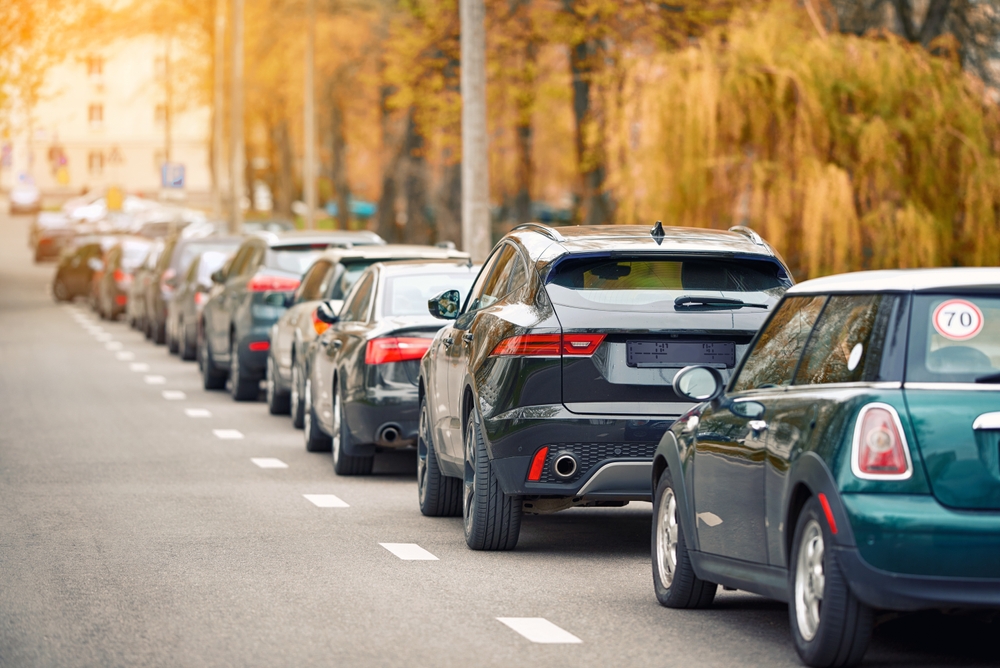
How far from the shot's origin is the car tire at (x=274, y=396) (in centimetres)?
1914

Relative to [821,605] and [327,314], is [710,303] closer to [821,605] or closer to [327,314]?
[821,605]

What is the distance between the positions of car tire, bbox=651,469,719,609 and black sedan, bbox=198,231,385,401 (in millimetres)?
10956

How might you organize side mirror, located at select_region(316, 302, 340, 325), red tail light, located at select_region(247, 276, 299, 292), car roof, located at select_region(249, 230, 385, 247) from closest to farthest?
1. side mirror, located at select_region(316, 302, 340, 325)
2. red tail light, located at select_region(247, 276, 299, 292)
3. car roof, located at select_region(249, 230, 385, 247)

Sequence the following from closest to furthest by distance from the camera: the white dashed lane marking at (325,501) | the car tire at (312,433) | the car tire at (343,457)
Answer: the white dashed lane marking at (325,501) < the car tire at (343,457) < the car tire at (312,433)

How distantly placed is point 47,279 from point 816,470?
180 ft

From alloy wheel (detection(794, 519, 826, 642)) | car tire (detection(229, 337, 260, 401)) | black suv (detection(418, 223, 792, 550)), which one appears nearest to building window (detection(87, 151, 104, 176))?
car tire (detection(229, 337, 260, 401))

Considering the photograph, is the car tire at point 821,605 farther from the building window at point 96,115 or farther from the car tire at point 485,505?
the building window at point 96,115

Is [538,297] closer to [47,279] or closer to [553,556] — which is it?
[553,556]

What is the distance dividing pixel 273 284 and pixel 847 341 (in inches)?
538

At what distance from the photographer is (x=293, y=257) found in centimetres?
2033

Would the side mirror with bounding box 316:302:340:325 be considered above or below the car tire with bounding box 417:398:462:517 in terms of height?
above

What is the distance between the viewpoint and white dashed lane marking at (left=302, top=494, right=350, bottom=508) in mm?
12328

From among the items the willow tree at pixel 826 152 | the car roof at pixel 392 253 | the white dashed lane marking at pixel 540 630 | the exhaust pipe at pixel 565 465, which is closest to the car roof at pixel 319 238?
the car roof at pixel 392 253

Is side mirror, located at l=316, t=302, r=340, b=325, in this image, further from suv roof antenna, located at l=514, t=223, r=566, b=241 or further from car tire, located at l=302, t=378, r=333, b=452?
suv roof antenna, located at l=514, t=223, r=566, b=241
